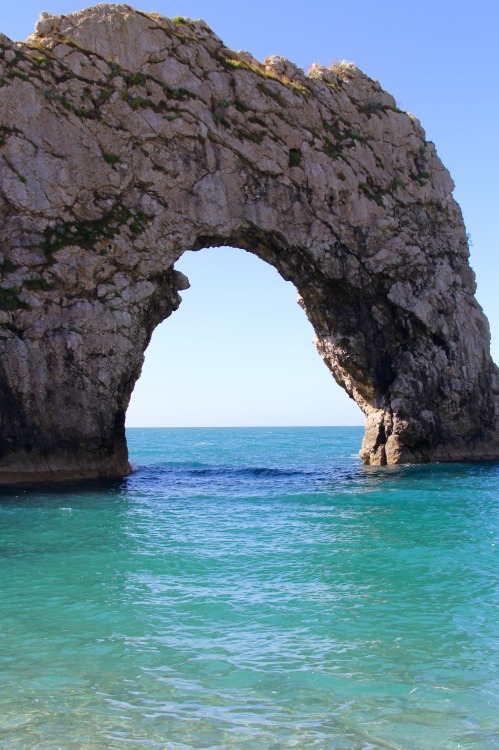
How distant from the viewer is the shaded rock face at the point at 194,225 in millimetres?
25156

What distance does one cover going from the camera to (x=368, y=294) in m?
32.5

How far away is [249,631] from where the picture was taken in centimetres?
905

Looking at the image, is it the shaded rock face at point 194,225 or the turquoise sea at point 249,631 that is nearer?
the turquoise sea at point 249,631

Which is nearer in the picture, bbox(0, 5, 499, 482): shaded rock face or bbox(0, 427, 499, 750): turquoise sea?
bbox(0, 427, 499, 750): turquoise sea

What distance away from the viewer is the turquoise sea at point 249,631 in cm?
645

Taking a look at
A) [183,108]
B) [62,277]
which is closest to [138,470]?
[62,277]

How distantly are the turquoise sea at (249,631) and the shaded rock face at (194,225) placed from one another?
8422 millimetres

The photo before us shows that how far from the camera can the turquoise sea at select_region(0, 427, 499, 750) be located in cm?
Result: 645

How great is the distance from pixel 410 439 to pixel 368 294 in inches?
287

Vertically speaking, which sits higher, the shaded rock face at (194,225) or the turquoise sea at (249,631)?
the shaded rock face at (194,225)

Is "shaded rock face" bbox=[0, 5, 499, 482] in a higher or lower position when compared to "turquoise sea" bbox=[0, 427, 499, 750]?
higher

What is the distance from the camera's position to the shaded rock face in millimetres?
25156

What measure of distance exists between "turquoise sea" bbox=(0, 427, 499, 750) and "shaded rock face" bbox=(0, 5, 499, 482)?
27.6ft

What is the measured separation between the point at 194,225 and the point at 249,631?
69.6ft
